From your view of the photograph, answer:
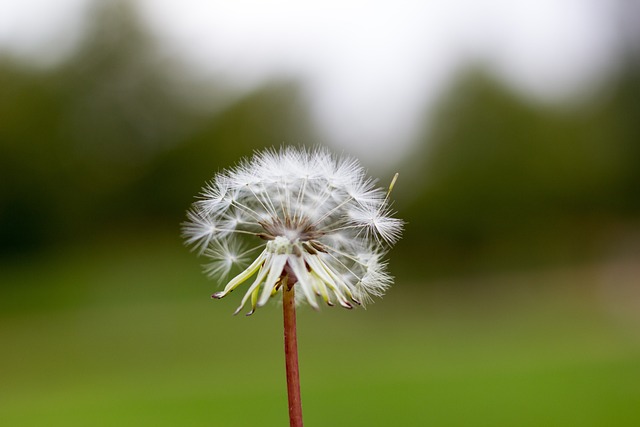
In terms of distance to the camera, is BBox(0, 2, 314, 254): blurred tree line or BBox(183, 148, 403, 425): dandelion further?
BBox(0, 2, 314, 254): blurred tree line

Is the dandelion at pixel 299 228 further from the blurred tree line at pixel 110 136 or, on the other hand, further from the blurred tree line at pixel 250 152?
the blurred tree line at pixel 110 136

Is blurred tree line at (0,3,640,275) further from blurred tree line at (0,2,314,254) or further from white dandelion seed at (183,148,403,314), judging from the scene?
white dandelion seed at (183,148,403,314)

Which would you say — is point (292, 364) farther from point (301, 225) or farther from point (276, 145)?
point (276, 145)

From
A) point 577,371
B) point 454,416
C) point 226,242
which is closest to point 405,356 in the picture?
point 577,371

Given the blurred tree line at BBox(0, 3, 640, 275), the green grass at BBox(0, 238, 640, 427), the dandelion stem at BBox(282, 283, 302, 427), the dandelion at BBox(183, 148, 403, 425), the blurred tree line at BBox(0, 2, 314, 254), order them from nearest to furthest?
the dandelion stem at BBox(282, 283, 302, 427) → the dandelion at BBox(183, 148, 403, 425) → the green grass at BBox(0, 238, 640, 427) → the blurred tree line at BBox(0, 2, 314, 254) → the blurred tree line at BBox(0, 3, 640, 275)

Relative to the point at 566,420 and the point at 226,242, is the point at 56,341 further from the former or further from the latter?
the point at 226,242

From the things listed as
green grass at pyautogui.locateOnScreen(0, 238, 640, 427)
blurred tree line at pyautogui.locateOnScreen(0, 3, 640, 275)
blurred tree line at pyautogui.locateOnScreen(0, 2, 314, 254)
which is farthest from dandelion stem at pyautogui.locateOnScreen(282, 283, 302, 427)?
blurred tree line at pyautogui.locateOnScreen(0, 2, 314, 254)

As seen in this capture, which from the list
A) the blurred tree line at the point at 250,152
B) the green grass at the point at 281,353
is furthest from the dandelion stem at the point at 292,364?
the blurred tree line at the point at 250,152
